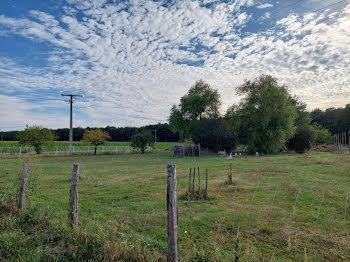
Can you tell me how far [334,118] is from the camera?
223 feet

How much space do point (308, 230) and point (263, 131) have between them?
33204 mm

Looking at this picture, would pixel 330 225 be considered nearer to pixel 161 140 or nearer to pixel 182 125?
pixel 182 125

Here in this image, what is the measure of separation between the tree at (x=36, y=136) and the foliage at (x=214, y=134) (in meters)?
24.9

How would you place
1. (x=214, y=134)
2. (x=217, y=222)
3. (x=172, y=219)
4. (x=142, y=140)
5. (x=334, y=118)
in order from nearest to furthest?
(x=172, y=219) < (x=217, y=222) < (x=214, y=134) < (x=142, y=140) < (x=334, y=118)

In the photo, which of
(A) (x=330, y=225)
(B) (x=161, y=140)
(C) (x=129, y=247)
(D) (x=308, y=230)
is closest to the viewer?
(C) (x=129, y=247)

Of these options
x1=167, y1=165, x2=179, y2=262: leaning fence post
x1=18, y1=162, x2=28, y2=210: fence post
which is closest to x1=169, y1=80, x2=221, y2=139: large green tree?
x1=18, y1=162, x2=28, y2=210: fence post

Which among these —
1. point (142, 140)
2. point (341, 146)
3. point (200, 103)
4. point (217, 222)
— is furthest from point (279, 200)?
point (200, 103)

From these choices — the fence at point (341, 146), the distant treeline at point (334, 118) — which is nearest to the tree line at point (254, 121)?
the fence at point (341, 146)

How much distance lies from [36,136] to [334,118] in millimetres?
74694

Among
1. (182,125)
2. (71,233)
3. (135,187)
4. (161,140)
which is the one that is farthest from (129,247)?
(161,140)

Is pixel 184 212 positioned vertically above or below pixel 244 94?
below

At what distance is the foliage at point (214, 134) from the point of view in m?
39.6

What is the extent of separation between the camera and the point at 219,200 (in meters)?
8.42

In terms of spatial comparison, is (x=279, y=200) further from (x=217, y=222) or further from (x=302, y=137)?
(x=302, y=137)
